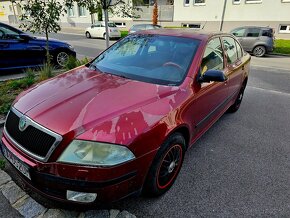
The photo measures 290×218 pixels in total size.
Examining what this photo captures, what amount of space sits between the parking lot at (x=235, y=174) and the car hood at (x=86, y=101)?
38.8 inches

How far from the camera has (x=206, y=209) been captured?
2455 mm

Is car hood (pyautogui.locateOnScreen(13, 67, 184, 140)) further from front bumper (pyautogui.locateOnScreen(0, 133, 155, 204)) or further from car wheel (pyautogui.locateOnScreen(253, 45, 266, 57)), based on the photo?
car wheel (pyautogui.locateOnScreen(253, 45, 266, 57))

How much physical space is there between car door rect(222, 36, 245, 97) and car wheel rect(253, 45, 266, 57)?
31.3 ft

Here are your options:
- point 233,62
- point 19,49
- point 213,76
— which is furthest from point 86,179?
point 19,49

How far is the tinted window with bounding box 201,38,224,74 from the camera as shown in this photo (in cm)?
313

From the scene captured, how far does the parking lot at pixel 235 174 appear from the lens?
8.06 ft

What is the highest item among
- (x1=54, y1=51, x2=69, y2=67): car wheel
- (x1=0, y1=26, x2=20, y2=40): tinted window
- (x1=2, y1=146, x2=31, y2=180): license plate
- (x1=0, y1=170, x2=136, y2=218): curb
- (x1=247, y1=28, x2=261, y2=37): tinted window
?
(x1=0, y1=26, x2=20, y2=40): tinted window

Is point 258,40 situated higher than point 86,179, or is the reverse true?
point 86,179

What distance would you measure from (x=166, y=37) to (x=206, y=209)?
2.25m

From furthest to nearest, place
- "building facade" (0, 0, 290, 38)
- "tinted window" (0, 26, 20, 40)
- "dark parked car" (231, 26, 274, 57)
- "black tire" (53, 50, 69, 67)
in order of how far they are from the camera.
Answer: "building facade" (0, 0, 290, 38) → "dark parked car" (231, 26, 274, 57) → "black tire" (53, 50, 69, 67) → "tinted window" (0, 26, 20, 40)

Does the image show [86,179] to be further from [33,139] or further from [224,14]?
[224,14]

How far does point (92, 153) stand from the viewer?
1.88 m

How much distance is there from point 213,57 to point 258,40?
37.3ft

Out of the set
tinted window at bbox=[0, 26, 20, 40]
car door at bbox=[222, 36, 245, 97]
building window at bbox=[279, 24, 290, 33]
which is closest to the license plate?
car door at bbox=[222, 36, 245, 97]
